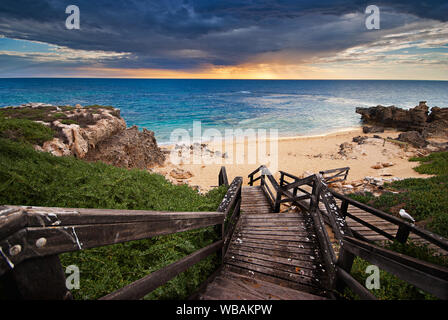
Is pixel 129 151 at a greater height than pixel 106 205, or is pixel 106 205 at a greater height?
pixel 129 151

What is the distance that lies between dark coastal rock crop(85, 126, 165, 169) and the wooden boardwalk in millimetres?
9646

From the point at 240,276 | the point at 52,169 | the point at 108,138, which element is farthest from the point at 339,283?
the point at 108,138

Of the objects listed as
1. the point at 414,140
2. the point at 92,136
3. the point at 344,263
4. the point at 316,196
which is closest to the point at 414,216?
the point at 316,196

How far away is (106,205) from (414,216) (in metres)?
8.47

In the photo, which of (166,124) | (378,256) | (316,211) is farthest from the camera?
(166,124)

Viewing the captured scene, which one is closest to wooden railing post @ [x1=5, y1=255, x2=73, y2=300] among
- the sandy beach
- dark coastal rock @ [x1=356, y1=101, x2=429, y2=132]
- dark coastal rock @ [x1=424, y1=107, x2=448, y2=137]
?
the sandy beach

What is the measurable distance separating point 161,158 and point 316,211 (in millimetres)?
14975

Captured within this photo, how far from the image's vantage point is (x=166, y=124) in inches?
1524

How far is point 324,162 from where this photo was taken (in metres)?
19.3

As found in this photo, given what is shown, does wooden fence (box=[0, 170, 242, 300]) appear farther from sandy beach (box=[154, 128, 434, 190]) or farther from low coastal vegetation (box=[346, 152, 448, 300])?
sandy beach (box=[154, 128, 434, 190])

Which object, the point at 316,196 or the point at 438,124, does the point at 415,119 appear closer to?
the point at 438,124

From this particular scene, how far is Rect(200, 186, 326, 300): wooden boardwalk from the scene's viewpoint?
105 inches

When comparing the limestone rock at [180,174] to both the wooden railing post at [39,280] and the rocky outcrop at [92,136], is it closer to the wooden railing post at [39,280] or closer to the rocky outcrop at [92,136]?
the rocky outcrop at [92,136]
